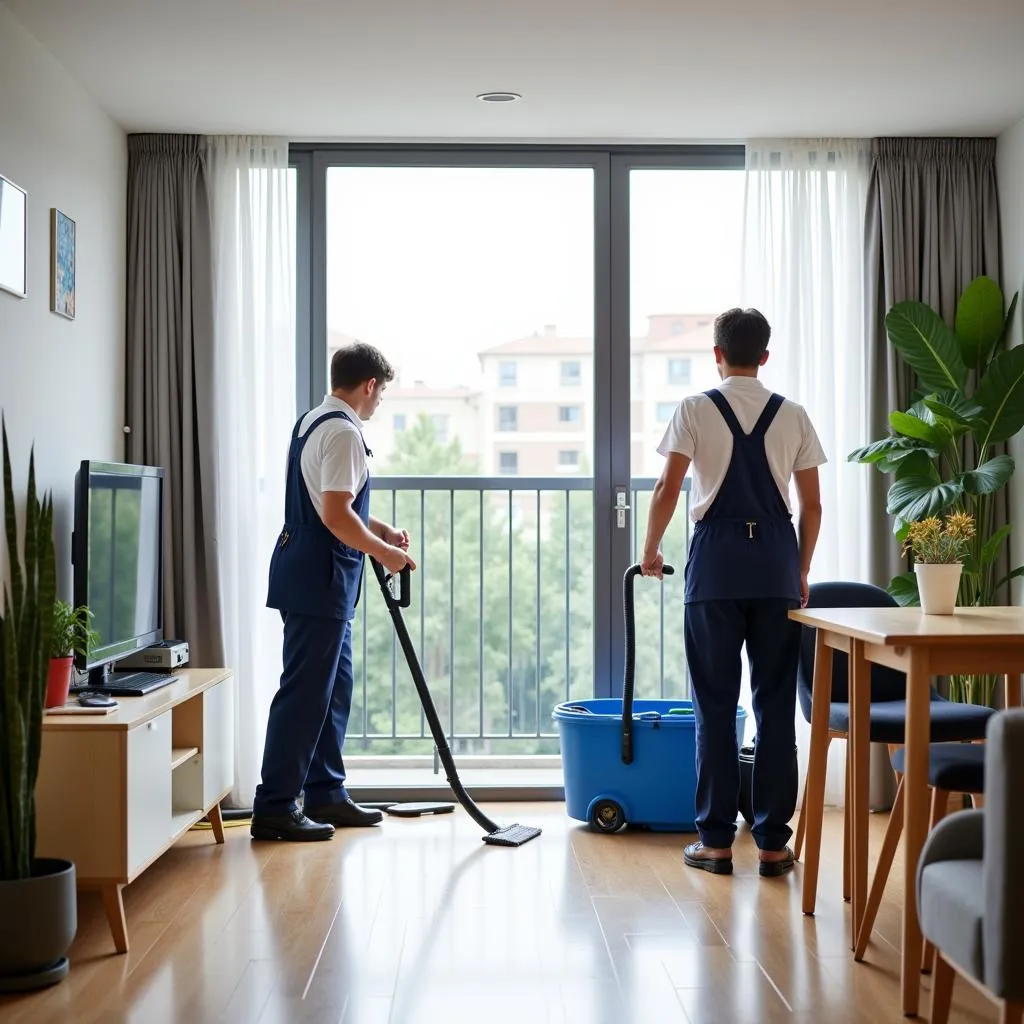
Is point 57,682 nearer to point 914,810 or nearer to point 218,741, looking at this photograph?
point 218,741

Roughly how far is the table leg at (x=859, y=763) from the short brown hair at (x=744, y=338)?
3.28ft

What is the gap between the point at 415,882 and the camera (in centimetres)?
341

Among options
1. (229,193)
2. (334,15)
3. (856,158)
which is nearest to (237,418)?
(229,193)

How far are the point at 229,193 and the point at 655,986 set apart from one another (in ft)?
10.2

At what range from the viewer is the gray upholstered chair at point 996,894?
1.79 meters

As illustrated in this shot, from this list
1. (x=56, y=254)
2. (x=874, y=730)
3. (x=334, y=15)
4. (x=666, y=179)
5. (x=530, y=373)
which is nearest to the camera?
(x=874, y=730)

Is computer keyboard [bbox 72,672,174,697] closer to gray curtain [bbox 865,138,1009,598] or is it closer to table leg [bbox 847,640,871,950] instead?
table leg [bbox 847,640,871,950]

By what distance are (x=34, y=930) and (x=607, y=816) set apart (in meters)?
1.92

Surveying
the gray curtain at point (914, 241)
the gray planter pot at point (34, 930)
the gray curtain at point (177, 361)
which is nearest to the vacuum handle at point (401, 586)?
the gray curtain at point (177, 361)

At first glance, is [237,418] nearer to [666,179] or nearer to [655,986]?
[666,179]

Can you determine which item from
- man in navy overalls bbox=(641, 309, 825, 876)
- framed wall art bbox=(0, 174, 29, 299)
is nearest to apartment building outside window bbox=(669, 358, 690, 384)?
man in navy overalls bbox=(641, 309, 825, 876)

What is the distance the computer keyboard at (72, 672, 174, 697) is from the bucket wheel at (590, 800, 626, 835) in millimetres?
1401

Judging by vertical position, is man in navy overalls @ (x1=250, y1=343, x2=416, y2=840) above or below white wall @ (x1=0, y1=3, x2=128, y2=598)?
below

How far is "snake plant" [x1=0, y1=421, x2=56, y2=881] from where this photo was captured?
2.62 metres
